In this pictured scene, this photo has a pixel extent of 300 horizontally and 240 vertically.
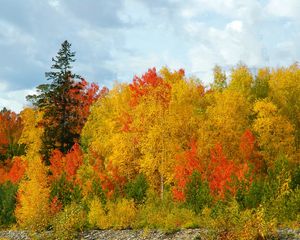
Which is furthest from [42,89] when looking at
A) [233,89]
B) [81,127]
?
[233,89]

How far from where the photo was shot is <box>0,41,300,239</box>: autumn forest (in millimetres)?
28594

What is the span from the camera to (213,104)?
4581cm

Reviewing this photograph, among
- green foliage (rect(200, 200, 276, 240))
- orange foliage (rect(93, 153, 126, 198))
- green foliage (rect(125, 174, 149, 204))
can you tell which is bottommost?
green foliage (rect(200, 200, 276, 240))

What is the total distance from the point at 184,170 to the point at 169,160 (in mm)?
3992

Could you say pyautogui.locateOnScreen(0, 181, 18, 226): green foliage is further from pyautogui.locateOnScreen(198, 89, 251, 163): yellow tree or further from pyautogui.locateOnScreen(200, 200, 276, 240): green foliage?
pyautogui.locateOnScreen(200, 200, 276, 240): green foliage

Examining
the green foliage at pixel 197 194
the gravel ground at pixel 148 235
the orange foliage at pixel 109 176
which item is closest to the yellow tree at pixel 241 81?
the orange foliage at pixel 109 176

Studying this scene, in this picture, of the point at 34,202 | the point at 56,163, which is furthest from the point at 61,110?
the point at 34,202

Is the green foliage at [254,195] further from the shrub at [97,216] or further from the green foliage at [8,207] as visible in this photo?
the green foliage at [8,207]

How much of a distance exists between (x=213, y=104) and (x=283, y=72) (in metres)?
11.0

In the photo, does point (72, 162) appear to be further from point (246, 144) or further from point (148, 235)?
point (148, 235)

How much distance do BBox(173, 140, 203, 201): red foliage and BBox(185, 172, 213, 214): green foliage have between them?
51.5 inches

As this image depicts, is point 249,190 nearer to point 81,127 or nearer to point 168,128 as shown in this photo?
point 168,128

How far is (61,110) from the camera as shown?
57.8 metres

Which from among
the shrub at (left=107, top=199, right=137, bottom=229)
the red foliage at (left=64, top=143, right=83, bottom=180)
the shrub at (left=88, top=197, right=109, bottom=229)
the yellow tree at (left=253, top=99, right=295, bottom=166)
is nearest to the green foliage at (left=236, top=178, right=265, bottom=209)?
the shrub at (left=107, top=199, right=137, bottom=229)
